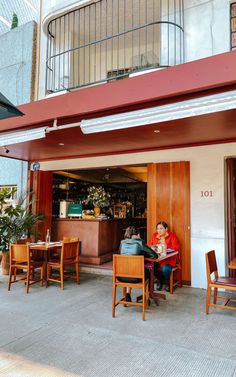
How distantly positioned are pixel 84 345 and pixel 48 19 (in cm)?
654

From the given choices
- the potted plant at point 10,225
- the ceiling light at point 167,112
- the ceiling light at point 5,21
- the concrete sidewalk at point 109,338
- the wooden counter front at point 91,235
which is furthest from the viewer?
the ceiling light at point 5,21

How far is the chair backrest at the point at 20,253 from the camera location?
16.2 feet

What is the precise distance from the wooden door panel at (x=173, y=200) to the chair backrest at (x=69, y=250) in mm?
1495

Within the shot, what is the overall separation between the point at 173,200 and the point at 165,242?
32.6 inches

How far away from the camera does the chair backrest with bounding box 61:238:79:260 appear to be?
5.13 m

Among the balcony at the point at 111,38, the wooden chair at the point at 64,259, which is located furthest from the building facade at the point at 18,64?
the wooden chair at the point at 64,259

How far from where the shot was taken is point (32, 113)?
4.56 meters

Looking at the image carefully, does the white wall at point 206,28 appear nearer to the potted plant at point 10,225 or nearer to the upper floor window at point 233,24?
the upper floor window at point 233,24

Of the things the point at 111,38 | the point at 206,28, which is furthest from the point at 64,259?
the point at 206,28

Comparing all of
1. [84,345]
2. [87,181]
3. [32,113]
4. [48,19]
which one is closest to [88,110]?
[32,113]

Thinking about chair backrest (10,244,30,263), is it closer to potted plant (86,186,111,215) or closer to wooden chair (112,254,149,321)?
wooden chair (112,254,149,321)

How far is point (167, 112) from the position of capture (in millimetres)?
3285

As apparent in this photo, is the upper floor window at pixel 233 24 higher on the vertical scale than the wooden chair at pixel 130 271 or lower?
higher

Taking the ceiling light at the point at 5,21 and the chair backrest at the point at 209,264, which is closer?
the chair backrest at the point at 209,264
